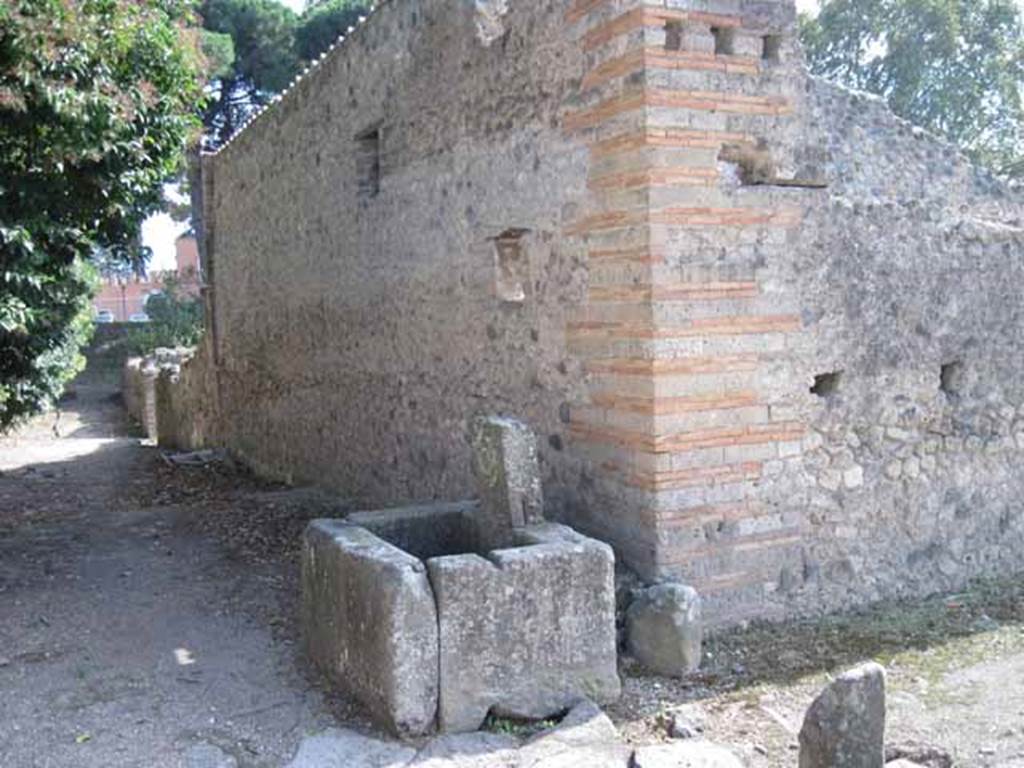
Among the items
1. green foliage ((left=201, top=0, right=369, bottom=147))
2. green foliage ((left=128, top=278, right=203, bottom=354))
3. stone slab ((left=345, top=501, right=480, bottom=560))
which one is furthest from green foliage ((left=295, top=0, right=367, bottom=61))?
Result: stone slab ((left=345, top=501, right=480, bottom=560))

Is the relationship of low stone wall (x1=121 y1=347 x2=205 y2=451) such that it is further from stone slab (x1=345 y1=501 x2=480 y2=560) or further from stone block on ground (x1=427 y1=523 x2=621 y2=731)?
stone block on ground (x1=427 y1=523 x2=621 y2=731)

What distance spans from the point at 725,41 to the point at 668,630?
321cm

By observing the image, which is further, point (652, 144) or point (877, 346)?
point (877, 346)

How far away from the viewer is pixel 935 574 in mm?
6574

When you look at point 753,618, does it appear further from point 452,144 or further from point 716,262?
point 452,144

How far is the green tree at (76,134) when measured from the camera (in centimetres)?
583

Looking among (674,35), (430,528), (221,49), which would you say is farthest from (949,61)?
(430,528)

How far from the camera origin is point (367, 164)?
9.55 meters

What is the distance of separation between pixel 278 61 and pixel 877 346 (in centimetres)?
2465

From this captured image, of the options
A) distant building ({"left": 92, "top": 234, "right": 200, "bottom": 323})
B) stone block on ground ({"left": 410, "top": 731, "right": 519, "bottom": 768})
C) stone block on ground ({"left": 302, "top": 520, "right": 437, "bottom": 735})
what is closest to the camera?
stone block on ground ({"left": 410, "top": 731, "right": 519, "bottom": 768})

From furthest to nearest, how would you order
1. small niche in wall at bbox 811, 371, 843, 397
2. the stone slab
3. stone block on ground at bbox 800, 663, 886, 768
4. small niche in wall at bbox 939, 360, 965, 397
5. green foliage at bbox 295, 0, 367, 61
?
1. green foliage at bbox 295, 0, 367, 61
2. small niche in wall at bbox 939, 360, 965, 397
3. small niche in wall at bbox 811, 371, 843, 397
4. the stone slab
5. stone block on ground at bbox 800, 663, 886, 768

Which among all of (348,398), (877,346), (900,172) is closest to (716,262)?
(877,346)

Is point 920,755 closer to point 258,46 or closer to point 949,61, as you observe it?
point 949,61

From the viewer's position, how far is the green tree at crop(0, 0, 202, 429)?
5828mm
